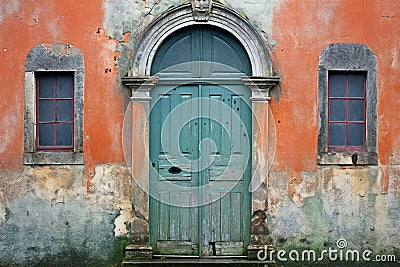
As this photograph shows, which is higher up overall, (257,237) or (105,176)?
(105,176)

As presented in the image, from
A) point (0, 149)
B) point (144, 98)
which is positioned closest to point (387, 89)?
point (144, 98)

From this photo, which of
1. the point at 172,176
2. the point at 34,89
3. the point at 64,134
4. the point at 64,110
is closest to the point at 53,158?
the point at 64,134

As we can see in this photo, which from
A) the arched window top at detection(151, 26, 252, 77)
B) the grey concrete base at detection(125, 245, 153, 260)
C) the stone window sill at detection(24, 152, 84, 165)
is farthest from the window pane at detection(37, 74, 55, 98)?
the grey concrete base at detection(125, 245, 153, 260)

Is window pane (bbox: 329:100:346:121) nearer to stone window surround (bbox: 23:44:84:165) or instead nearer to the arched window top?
the arched window top

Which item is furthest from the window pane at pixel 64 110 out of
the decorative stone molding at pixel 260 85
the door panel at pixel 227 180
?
the decorative stone molding at pixel 260 85

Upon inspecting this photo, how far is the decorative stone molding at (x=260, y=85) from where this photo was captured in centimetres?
900

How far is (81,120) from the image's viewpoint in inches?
360

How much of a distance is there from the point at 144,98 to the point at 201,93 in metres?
0.77

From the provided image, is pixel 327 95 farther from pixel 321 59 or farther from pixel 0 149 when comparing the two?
pixel 0 149

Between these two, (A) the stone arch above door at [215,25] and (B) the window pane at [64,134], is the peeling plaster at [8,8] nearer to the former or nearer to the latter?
(B) the window pane at [64,134]

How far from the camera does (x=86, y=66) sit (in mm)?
9172

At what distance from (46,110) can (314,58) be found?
3.66 metres

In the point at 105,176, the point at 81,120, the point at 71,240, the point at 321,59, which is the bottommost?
the point at 71,240

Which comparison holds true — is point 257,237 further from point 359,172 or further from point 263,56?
point 263,56
